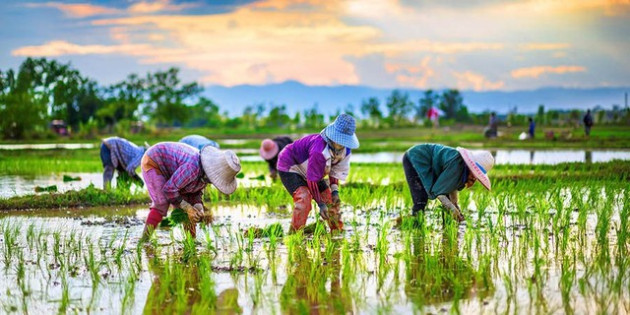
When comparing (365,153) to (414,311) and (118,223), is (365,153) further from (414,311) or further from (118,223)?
(414,311)

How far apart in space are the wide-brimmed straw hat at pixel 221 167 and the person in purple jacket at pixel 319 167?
0.60 meters

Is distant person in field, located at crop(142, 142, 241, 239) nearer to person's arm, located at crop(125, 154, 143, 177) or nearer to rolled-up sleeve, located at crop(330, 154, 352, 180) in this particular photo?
rolled-up sleeve, located at crop(330, 154, 352, 180)

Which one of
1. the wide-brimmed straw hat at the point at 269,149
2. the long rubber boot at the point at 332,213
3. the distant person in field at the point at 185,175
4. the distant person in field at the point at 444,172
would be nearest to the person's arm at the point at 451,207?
the distant person in field at the point at 444,172

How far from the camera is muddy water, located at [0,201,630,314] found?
4.04 m

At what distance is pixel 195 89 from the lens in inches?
1897

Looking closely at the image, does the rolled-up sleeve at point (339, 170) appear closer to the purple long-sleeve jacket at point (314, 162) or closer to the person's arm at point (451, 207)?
the purple long-sleeve jacket at point (314, 162)

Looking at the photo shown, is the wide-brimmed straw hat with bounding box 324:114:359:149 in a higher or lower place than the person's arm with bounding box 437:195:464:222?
higher

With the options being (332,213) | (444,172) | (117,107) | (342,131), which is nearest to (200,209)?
(332,213)

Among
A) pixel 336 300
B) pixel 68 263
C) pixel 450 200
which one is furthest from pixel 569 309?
pixel 68 263

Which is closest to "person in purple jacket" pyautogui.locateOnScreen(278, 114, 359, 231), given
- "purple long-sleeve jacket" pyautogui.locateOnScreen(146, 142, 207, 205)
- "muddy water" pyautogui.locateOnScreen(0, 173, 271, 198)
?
"purple long-sleeve jacket" pyautogui.locateOnScreen(146, 142, 207, 205)

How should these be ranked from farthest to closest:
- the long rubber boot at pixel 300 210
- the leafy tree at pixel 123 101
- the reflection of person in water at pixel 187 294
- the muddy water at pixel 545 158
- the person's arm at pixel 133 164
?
1. the leafy tree at pixel 123 101
2. the muddy water at pixel 545 158
3. the person's arm at pixel 133 164
4. the long rubber boot at pixel 300 210
5. the reflection of person in water at pixel 187 294

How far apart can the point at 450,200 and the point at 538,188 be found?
7.94ft

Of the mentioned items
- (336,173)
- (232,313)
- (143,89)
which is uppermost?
(143,89)

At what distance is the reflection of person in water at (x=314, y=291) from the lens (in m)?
3.98
